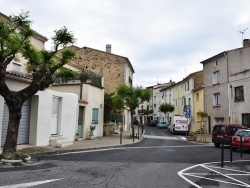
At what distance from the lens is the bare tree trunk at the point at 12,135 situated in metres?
10.8

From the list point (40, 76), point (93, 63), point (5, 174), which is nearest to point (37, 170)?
point (5, 174)

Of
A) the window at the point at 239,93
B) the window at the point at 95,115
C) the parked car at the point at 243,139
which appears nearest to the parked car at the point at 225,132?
the parked car at the point at 243,139

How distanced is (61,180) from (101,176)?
1.17 m

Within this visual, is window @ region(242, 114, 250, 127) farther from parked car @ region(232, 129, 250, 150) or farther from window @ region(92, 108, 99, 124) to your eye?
window @ region(92, 108, 99, 124)

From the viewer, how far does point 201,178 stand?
8.42 meters

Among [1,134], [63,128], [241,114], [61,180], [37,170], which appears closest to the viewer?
[61,180]

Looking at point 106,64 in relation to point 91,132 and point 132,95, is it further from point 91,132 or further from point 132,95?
point 91,132

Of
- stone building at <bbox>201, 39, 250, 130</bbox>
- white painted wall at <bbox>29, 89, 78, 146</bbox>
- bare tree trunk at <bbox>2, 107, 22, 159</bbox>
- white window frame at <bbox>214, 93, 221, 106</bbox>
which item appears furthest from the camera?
white window frame at <bbox>214, 93, 221, 106</bbox>

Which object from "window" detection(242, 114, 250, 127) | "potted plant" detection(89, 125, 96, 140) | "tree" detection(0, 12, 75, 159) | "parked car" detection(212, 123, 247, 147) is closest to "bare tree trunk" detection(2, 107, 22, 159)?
"tree" detection(0, 12, 75, 159)

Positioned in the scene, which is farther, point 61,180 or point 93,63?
point 93,63

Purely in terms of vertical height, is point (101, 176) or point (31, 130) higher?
point (31, 130)

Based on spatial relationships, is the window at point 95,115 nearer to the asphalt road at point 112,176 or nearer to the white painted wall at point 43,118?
the white painted wall at point 43,118

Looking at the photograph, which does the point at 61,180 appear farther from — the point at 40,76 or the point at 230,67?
the point at 230,67

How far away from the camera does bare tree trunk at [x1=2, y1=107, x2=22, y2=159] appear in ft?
35.3
